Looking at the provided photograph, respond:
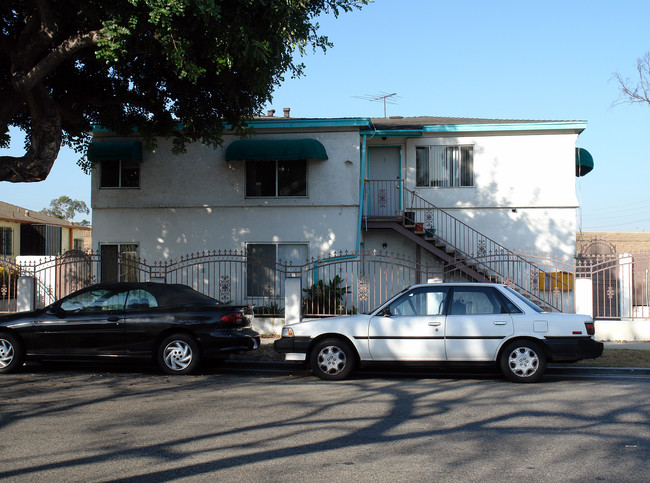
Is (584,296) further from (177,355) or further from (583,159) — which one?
(177,355)

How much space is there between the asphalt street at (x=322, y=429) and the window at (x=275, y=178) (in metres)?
8.81

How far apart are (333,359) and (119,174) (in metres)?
11.4

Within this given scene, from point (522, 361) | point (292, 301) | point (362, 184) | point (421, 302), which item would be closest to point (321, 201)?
point (362, 184)

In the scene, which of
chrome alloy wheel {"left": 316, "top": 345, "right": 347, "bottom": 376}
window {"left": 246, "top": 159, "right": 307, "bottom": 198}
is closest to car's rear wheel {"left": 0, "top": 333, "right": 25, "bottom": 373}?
chrome alloy wheel {"left": 316, "top": 345, "right": 347, "bottom": 376}

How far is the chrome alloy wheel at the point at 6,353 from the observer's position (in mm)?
10812

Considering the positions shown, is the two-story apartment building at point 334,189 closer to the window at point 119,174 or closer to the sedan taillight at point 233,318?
the window at point 119,174

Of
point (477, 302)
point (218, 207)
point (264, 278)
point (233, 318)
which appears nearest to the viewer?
point (477, 302)

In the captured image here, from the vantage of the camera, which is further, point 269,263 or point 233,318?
point 269,263

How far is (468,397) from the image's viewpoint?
8.63 m

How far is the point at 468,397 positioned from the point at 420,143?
11919mm

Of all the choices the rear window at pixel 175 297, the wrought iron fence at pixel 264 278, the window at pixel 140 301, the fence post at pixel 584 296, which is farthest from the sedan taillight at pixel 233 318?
the fence post at pixel 584 296

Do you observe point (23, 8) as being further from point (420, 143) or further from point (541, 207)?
point (541, 207)

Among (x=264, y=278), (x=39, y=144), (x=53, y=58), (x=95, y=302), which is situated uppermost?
(x=53, y=58)

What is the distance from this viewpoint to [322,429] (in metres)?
6.79
